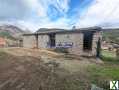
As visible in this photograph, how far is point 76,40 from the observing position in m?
19.4

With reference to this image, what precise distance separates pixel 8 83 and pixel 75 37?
13781mm

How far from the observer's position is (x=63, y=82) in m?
6.98

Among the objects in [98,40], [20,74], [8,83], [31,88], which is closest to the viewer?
[31,88]

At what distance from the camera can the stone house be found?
58.6 ft

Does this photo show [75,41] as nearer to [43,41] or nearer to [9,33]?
[43,41]

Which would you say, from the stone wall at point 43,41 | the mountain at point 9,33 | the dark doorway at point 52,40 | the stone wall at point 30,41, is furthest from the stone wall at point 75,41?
the mountain at point 9,33

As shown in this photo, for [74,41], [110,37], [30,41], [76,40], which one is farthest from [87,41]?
[110,37]

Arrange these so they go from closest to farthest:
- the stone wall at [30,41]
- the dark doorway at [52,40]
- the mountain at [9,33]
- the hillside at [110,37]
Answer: the dark doorway at [52,40], the stone wall at [30,41], the hillside at [110,37], the mountain at [9,33]

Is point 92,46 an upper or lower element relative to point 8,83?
upper

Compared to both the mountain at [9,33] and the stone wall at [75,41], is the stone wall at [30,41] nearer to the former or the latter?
the stone wall at [75,41]

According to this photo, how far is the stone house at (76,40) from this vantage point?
17875 millimetres

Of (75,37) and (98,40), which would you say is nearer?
(98,40)

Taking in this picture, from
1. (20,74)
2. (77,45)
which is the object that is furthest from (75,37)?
(20,74)

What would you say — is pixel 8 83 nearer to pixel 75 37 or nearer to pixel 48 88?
pixel 48 88
